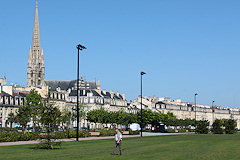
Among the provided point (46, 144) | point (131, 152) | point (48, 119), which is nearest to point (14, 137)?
point (46, 144)

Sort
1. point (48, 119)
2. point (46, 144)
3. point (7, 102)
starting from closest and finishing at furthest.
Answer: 1. point (48, 119)
2. point (46, 144)
3. point (7, 102)

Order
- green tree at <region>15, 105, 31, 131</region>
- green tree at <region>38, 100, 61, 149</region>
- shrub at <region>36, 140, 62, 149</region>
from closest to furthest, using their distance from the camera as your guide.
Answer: green tree at <region>38, 100, 61, 149</region> < shrub at <region>36, 140, 62, 149</region> < green tree at <region>15, 105, 31, 131</region>

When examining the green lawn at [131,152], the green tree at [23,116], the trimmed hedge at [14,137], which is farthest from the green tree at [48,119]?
the green tree at [23,116]

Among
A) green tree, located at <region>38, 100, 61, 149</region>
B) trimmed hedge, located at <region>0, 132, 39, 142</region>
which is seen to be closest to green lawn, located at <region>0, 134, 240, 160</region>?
green tree, located at <region>38, 100, 61, 149</region>

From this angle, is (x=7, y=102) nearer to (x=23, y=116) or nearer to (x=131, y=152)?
(x=23, y=116)

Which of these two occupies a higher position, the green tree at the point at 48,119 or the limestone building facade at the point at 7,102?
the limestone building facade at the point at 7,102

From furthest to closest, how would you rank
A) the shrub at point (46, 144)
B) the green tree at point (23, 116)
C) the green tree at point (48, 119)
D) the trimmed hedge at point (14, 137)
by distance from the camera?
→ the green tree at point (23, 116)
the trimmed hedge at point (14, 137)
the shrub at point (46, 144)
the green tree at point (48, 119)

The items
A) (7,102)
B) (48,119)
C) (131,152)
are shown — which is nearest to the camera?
(131,152)

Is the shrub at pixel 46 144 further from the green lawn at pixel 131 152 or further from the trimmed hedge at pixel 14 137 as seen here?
the trimmed hedge at pixel 14 137

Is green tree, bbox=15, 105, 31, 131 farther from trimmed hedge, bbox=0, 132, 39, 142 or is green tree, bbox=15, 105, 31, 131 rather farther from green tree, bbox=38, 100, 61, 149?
green tree, bbox=38, 100, 61, 149

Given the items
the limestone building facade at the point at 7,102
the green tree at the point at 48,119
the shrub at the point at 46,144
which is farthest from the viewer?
the limestone building facade at the point at 7,102

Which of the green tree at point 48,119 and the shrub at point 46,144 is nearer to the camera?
the green tree at point 48,119

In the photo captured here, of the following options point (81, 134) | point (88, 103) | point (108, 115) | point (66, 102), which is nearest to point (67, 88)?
point (88, 103)

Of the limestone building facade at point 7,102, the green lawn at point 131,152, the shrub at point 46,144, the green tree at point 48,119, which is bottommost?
the green lawn at point 131,152
